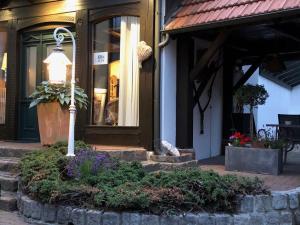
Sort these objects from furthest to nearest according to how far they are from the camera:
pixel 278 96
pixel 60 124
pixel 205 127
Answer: pixel 278 96 < pixel 205 127 < pixel 60 124

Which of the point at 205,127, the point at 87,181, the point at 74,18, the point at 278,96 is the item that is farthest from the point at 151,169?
the point at 278,96

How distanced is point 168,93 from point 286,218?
342cm

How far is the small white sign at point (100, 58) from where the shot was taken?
9156mm

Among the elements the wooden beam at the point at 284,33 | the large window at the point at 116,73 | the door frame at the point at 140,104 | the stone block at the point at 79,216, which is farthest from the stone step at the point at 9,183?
the wooden beam at the point at 284,33

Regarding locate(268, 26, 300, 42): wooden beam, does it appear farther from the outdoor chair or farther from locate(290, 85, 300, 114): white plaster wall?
locate(290, 85, 300, 114): white plaster wall

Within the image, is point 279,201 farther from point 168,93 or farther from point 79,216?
point 168,93

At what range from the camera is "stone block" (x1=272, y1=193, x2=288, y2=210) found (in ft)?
19.0

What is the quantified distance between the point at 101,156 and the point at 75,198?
102cm

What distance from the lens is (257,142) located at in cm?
792

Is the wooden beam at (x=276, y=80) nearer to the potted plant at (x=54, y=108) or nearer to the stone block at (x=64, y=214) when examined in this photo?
the potted plant at (x=54, y=108)

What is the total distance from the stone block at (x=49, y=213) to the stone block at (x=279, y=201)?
8.69 feet

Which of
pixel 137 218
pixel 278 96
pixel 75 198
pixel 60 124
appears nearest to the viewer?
pixel 137 218

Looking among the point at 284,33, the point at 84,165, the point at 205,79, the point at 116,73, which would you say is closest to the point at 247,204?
the point at 84,165

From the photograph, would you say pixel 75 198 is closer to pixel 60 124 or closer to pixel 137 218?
pixel 137 218
